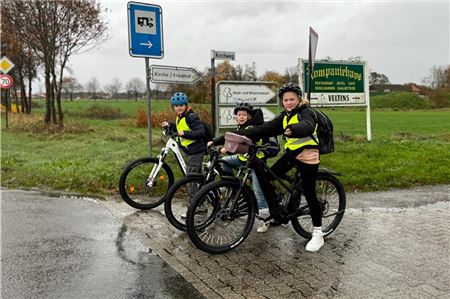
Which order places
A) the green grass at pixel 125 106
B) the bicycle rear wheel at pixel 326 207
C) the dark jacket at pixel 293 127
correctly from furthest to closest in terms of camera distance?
1. the green grass at pixel 125 106
2. the bicycle rear wheel at pixel 326 207
3. the dark jacket at pixel 293 127

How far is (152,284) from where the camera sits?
387cm

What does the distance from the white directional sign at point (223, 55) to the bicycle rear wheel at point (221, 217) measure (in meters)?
3.96

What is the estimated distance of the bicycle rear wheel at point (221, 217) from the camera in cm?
458

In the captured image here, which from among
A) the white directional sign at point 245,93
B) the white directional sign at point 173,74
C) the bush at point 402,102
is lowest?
the white directional sign at point 245,93

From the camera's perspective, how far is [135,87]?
7175cm

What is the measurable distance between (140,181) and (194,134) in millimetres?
1506

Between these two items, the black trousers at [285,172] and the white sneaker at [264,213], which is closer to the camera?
the black trousers at [285,172]

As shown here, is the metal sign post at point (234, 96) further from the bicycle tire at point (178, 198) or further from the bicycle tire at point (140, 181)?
the bicycle tire at point (178, 198)

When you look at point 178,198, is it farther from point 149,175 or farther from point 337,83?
point 337,83

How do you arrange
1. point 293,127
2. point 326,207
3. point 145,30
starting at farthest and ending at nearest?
point 145,30, point 326,207, point 293,127

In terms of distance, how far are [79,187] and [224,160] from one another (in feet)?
12.3

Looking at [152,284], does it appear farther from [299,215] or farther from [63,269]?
[299,215]

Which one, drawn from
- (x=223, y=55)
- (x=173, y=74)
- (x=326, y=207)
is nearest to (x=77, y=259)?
(x=326, y=207)

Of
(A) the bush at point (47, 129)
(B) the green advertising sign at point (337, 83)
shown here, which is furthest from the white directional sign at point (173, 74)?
(A) the bush at point (47, 129)
